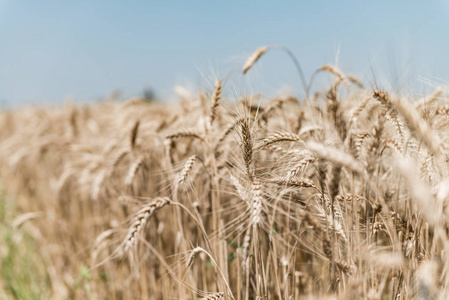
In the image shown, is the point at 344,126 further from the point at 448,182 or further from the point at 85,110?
the point at 85,110

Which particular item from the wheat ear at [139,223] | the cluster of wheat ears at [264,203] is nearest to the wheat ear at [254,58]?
A: the cluster of wheat ears at [264,203]

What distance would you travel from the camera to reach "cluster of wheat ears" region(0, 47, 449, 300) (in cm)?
134

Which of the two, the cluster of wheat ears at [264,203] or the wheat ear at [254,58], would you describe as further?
the wheat ear at [254,58]

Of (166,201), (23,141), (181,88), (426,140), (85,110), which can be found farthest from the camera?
(85,110)

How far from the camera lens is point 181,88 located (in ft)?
13.0

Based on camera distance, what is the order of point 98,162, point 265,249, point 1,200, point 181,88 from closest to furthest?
point 265,249, point 98,162, point 181,88, point 1,200

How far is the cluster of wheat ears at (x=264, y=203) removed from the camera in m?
1.34

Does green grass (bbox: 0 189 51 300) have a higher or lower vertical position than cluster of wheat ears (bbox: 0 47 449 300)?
lower

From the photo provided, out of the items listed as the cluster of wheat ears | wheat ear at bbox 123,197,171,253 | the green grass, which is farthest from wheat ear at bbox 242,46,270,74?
the green grass

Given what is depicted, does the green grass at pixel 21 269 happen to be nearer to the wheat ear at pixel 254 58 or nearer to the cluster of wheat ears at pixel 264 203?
the cluster of wheat ears at pixel 264 203

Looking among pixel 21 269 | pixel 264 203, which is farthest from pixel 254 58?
pixel 21 269

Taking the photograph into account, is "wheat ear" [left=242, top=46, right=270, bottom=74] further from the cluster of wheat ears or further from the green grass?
the green grass

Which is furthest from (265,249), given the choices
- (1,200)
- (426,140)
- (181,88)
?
(1,200)

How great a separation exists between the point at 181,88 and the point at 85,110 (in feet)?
14.5
